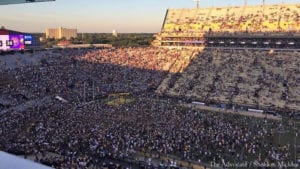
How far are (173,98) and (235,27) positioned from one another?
2832cm

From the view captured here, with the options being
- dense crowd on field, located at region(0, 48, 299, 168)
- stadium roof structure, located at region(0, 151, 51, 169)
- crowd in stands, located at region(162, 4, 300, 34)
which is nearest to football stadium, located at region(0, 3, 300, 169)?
dense crowd on field, located at region(0, 48, 299, 168)

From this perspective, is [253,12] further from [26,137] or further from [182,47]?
[26,137]

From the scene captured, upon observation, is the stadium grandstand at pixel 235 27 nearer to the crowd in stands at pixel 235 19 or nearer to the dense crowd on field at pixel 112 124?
the crowd in stands at pixel 235 19

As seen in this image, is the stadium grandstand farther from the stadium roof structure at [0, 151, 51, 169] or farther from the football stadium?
the stadium roof structure at [0, 151, 51, 169]

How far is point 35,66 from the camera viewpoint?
181ft

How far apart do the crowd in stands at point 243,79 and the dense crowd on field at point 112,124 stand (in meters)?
0.73

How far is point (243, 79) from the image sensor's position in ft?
172

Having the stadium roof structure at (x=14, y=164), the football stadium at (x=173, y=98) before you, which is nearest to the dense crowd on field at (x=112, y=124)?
the football stadium at (x=173, y=98)

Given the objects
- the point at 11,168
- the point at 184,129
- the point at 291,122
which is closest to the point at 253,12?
the point at 291,122

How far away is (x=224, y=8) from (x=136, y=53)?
23.3m

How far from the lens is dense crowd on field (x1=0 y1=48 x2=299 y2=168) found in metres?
24.9

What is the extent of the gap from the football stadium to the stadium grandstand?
0.20 meters

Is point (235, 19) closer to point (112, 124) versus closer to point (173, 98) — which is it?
point (173, 98)

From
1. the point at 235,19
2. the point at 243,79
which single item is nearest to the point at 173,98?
the point at 243,79
